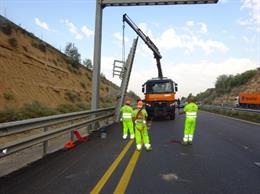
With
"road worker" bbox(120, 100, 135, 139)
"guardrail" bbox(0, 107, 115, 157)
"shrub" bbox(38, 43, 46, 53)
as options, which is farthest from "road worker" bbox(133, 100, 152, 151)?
"shrub" bbox(38, 43, 46, 53)

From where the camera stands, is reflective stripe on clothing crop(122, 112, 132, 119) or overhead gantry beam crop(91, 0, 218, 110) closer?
reflective stripe on clothing crop(122, 112, 132, 119)

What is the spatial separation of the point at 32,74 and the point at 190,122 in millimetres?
25131

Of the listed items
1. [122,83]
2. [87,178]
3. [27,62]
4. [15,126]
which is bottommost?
[87,178]

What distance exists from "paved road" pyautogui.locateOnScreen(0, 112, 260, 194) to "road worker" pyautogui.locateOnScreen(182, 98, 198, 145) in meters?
0.71

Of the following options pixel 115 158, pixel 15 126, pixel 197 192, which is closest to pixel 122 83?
pixel 115 158

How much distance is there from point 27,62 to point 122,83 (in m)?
15.7

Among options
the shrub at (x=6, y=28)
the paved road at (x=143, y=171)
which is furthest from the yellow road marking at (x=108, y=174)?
the shrub at (x=6, y=28)

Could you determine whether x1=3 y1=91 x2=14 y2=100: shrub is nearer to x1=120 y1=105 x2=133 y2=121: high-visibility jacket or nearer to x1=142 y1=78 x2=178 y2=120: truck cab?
x1=142 y1=78 x2=178 y2=120: truck cab

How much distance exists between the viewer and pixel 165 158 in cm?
876

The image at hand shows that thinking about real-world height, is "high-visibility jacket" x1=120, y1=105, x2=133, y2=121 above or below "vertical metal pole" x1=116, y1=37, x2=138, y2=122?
below

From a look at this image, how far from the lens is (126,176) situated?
6742mm

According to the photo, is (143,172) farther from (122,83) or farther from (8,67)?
(8,67)

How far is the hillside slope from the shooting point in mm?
28750

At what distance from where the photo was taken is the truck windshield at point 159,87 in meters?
23.9
